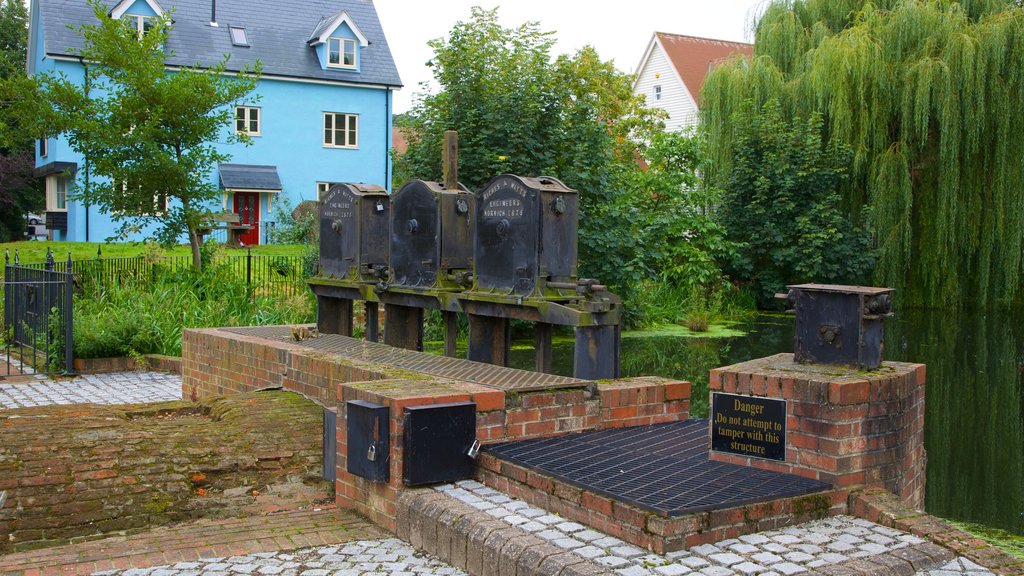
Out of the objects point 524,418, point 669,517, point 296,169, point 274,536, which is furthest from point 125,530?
point 296,169

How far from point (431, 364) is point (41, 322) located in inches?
344

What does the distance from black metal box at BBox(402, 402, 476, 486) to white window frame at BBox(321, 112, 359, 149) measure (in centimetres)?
3139

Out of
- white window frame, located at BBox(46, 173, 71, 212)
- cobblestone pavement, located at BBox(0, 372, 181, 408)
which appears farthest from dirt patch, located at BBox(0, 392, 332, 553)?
white window frame, located at BBox(46, 173, 71, 212)

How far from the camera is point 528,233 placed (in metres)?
8.72

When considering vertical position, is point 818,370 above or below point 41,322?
above

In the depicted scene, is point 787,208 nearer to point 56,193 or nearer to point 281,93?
point 281,93

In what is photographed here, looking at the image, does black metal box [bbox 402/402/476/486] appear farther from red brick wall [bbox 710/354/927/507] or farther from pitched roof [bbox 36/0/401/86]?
pitched roof [bbox 36/0/401/86]

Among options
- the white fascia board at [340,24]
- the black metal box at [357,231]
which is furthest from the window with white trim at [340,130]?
the black metal box at [357,231]

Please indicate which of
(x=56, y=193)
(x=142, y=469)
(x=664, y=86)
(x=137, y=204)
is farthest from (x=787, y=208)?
(x=56, y=193)

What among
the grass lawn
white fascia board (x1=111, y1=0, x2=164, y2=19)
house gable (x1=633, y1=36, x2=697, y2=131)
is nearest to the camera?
the grass lawn

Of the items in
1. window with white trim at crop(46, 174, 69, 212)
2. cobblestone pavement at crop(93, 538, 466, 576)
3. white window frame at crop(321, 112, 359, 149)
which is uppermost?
white window frame at crop(321, 112, 359, 149)

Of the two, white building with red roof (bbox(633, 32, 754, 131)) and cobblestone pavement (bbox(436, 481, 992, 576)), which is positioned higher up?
white building with red roof (bbox(633, 32, 754, 131))

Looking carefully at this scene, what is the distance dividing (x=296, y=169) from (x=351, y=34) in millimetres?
5279

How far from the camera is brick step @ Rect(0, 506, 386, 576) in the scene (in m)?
5.33
